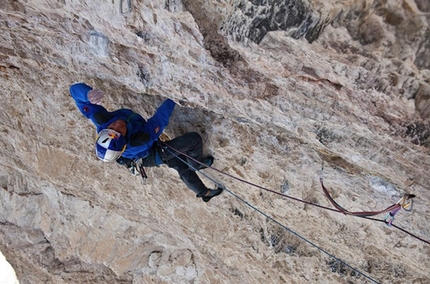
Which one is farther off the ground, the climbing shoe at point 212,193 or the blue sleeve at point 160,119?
the blue sleeve at point 160,119

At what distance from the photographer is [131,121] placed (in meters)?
3.50

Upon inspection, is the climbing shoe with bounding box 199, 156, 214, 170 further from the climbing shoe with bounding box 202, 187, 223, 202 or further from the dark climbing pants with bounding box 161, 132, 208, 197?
the climbing shoe with bounding box 202, 187, 223, 202

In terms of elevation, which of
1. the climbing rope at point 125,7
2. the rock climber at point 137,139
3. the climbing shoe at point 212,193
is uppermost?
the climbing rope at point 125,7

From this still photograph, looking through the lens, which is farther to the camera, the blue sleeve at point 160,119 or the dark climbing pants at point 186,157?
the dark climbing pants at point 186,157

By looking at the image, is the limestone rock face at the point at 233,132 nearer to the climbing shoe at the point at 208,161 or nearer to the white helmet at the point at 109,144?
the climbing shoe at the point at 208,161

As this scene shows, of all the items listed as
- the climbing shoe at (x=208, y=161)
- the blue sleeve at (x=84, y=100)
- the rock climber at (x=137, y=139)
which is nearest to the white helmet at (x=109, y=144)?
the rock climber at (x=137, y=139)

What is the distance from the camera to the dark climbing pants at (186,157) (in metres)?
3.69

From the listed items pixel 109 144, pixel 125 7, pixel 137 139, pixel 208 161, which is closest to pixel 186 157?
pixel 208 161

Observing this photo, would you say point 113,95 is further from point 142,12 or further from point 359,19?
point 359,19

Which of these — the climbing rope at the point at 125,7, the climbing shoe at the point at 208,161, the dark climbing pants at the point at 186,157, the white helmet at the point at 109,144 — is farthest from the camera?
the climbing shoe at the point at 208,161

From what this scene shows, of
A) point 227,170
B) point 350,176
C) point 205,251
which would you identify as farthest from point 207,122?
point 205,251

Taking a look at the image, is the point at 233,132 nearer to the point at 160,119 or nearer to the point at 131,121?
the point at 160,119

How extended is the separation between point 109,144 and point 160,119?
23.7 inches

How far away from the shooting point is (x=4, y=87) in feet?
15.5
